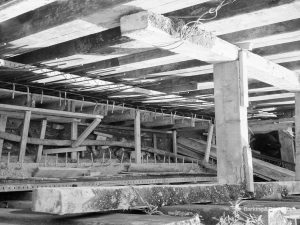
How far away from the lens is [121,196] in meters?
2.39

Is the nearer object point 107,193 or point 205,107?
point 107,193

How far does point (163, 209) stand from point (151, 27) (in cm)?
128

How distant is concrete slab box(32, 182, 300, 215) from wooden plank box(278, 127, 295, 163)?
20.8 feet

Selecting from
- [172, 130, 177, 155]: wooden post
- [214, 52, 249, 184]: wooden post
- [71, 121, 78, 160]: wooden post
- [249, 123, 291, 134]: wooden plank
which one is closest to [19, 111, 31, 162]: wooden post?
[71, 121, 78, 160]: wooden post

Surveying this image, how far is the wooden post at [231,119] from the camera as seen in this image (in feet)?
12.4

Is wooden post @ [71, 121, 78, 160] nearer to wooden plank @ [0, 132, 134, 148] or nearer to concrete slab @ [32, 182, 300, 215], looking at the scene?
wooden plank @ [0, 132, 134, 148]

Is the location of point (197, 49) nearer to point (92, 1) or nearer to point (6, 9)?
point (92, 1)

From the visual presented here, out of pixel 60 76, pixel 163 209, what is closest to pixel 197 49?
pixel 163 209

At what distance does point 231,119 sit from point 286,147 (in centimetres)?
639

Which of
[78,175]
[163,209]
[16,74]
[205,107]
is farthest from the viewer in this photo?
[205,107]

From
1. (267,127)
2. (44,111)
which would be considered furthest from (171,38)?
(267,127)

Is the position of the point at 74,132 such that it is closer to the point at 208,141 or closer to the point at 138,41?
the point at 208,141

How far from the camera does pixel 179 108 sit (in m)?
8.10

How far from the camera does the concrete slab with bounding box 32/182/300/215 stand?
2.06m
